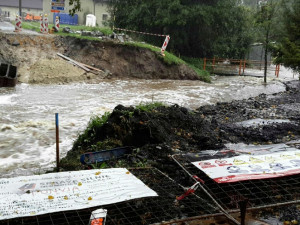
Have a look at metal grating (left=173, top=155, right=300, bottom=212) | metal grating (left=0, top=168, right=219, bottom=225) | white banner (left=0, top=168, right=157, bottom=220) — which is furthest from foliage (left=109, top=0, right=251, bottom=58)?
metal grating (left=0, top=168, right=219, bottom=225)

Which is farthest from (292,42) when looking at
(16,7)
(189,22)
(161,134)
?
(16,7)

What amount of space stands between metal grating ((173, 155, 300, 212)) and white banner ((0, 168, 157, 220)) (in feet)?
3.52

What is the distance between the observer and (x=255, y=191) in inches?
199

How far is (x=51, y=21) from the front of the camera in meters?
48.2

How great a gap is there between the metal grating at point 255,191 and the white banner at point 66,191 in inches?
Result: 42.2

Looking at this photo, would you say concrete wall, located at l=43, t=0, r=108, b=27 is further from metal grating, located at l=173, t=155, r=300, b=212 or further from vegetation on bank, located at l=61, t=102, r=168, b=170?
metal grating, located at l=173, t=155, r=300, b=212

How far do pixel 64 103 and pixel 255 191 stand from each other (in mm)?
10620

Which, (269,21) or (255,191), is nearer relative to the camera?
(255,191)

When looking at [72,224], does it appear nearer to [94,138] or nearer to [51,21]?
[94,138]

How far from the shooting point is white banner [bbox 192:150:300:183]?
5074 millimetres

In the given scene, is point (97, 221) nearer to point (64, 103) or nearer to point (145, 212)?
point (145, 212)

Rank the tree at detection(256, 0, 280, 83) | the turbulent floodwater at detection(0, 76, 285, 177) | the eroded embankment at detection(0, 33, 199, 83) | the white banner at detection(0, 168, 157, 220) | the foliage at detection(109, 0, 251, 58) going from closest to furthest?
1. the white banner at detection(0, 168, 157, 220)
2. the turbulent floodwater at detection(0, 76, 285, 177)
3. the eroded embankment at detection(0, 33, 199, 83)
4. the tree at detection(256, 0, 280, 83)
5. the foliage at detection(109, 0, 251, 58)

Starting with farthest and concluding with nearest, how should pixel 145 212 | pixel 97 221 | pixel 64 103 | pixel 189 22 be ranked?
pixel 189 22, pixel 64 103, pixel 145 212, pixel 97 221

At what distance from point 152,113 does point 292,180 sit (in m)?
3.47
